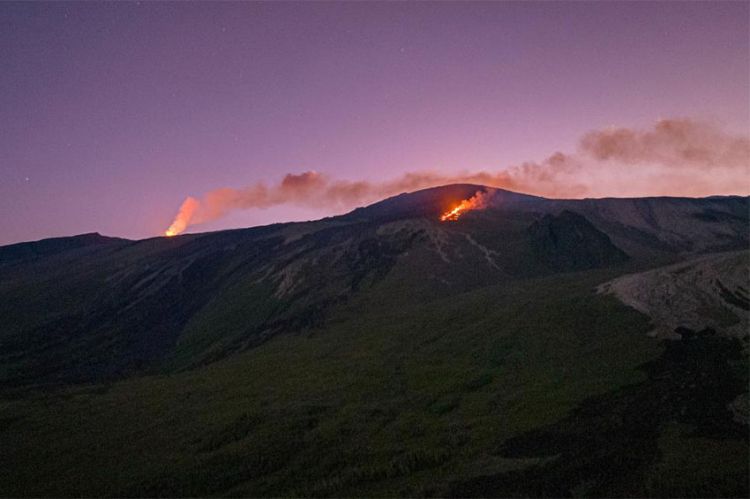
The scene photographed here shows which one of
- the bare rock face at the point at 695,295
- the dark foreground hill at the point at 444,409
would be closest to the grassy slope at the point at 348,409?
the dark foreground hill at the point at 444,409

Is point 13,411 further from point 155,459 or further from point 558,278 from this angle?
point 558,278

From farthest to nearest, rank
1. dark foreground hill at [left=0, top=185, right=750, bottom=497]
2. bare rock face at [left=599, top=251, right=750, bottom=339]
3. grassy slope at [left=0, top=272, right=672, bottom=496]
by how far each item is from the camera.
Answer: bare rock face at [left=599, top=251, right=750, bottom=339]
grassy slope at [left=0, top=272, right=672, bottom=496]
dark foreground hill at [left=0, top=185, right=750, bottom=497]

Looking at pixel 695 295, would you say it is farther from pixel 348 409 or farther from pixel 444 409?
pixel 348 409

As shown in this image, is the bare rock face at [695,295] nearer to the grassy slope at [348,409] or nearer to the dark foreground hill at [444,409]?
the dark foreground hill at [444,409]

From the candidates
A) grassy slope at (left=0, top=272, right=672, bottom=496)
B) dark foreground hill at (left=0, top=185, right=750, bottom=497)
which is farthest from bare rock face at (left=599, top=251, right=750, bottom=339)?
grassy slope at (left=0, top=272, right=672, bottom=496)

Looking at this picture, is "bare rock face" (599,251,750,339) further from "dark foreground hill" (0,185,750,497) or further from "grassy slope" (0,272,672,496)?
"grassy slope" (0,272,672,496)

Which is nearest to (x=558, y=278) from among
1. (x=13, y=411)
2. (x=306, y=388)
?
(x=306, y=388)

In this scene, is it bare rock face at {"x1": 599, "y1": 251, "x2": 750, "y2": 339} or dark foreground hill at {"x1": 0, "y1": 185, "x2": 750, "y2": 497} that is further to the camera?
bare rock face at {"x1": 599, "y1": 251, "x2": 750, "y2": 339}

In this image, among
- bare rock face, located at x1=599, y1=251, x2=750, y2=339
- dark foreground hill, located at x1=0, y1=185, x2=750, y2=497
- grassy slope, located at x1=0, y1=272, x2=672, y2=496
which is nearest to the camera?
dark foreground hill, located at x1=0, y1=185, x2=750, y2=497
